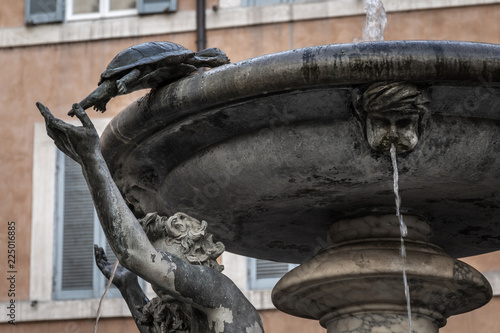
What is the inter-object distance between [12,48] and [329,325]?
28.2ft

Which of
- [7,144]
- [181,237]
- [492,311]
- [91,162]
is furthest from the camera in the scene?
[7,144]

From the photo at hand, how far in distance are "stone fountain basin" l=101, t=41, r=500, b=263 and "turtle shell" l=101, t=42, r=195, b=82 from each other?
10cm

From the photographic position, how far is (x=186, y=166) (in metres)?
3.59

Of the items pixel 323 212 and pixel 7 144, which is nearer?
pixel 323 212

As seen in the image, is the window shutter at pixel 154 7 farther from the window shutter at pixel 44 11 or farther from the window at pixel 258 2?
the window shutter at pixel 44 11

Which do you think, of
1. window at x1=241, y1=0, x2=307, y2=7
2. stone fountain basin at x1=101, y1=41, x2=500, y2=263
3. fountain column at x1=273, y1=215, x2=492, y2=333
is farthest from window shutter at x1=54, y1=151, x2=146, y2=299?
fountain column at x1=273, y1=215, x2=492, y2=333

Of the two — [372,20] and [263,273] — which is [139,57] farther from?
[263,273]

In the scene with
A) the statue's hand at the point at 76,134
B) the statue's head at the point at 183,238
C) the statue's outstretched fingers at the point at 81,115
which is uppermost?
the statue's outstretched fingers at the point at 81,115

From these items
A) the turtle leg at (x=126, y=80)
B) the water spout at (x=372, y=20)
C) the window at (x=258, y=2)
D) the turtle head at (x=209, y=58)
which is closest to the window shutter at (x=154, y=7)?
the window at (x=258, y=2)

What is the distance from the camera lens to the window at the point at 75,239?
10375mm

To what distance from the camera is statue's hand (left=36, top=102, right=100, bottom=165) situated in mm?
3102

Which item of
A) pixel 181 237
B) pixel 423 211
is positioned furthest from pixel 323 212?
pixel 181 237

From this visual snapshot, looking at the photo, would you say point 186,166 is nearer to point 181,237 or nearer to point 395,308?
point 181,237

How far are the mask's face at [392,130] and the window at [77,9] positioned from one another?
28.0 feet
